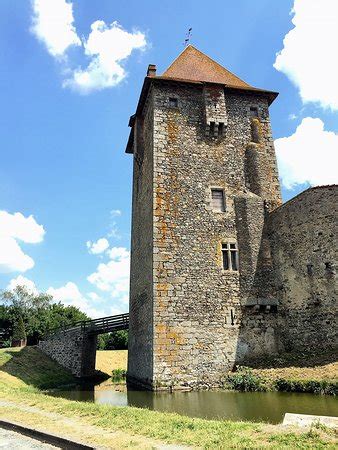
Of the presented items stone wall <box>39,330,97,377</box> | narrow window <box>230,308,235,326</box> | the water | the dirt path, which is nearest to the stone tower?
narrow window <box>230,308,235,326</box>

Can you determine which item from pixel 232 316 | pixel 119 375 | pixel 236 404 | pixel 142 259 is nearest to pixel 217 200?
pixel 142 259

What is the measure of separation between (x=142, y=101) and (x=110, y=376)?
1715 centimetres

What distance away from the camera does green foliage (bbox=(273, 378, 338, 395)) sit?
11.4 meters

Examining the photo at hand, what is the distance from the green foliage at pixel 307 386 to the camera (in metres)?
11.4

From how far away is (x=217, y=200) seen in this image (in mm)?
17438

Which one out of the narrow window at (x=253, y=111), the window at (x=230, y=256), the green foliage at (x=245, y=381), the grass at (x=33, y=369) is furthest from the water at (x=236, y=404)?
the narrow window at (x=253, y=111)

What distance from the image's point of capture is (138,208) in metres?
20.7

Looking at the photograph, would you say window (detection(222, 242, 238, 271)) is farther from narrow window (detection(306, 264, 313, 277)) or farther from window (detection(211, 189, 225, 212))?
narrow window (detection(306, 264, 313, 277))

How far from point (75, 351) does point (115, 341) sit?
3004 cm

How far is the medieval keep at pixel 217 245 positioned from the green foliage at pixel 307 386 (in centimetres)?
256

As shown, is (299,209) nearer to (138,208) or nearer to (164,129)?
(164,129)

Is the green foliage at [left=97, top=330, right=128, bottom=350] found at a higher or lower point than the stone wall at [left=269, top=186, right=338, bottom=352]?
lower

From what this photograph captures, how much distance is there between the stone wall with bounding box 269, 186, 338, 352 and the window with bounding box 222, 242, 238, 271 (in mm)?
1824

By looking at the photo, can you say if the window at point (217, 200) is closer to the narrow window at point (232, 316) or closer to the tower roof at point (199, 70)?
the narrow window at point (232, 316)
